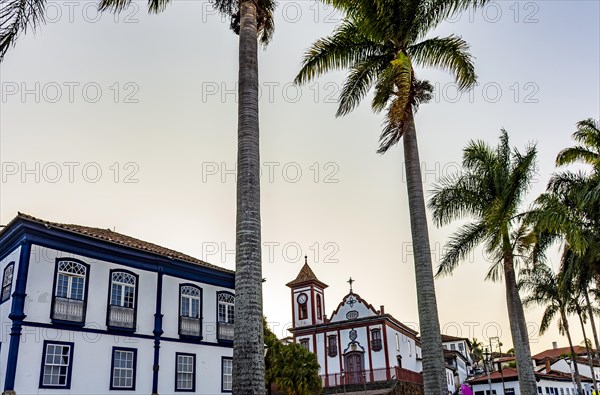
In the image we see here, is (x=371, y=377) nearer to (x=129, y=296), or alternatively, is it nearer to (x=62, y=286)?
(x=129, y=296)

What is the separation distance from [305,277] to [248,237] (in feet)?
126

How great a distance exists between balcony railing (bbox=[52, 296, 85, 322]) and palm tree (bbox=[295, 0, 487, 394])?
→ 12381mm

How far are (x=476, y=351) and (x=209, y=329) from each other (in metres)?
90.2

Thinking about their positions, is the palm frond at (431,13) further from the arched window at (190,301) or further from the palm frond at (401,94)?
the arched window at (190,301)

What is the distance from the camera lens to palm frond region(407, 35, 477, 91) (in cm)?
1364

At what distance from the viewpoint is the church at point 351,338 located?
3906 centimetres

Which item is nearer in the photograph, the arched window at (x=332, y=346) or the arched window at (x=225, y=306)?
the arched window at (x=225, y=306)

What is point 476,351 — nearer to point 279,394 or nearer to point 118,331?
point 279,394

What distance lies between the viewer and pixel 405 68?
39.3 feet

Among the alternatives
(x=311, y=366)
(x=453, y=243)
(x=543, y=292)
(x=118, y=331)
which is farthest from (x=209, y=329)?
(x=543, y=292)

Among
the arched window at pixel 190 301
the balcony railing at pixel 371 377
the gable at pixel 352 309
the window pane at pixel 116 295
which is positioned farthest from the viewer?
the gable at pixel 352 309

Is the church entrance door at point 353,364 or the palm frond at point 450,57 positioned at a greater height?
the palm frond at point 450,57

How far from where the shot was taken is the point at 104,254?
2134 centimetres

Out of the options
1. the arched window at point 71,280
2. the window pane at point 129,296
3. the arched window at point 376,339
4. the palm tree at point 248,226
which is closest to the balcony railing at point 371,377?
the arched window at point 376,339
